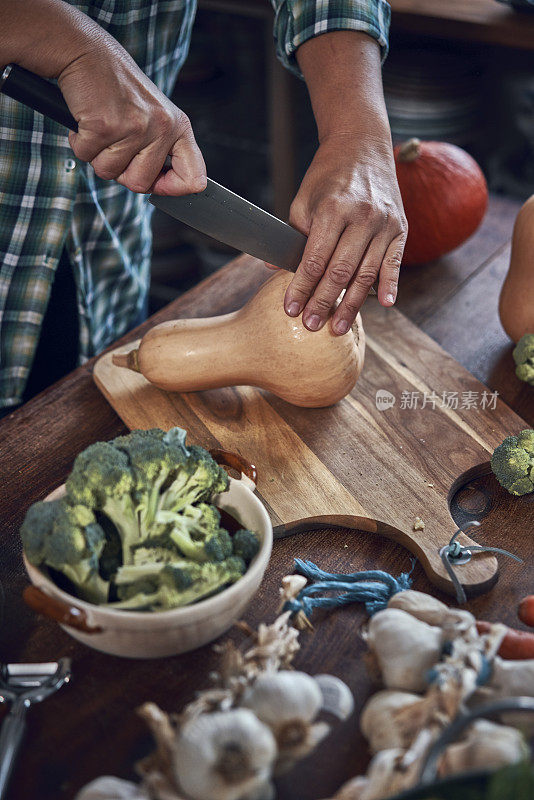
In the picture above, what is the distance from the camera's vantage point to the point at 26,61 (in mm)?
946

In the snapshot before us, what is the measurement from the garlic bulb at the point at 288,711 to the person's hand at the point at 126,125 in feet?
2.44

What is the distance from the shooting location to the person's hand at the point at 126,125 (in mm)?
940

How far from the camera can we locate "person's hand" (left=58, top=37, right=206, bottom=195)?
0.94 meters

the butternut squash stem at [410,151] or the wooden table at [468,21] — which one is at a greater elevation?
the wooden table at [468,21]

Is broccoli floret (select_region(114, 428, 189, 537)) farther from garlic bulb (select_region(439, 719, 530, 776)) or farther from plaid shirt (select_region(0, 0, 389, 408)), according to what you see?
plaid shirt (select_region(0, 0, 389, 408))

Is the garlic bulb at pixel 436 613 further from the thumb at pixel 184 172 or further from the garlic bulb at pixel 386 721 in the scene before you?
the thumb at pixel 184 172

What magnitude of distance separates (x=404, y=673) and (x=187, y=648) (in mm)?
253

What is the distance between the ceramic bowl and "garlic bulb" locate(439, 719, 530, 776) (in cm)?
27

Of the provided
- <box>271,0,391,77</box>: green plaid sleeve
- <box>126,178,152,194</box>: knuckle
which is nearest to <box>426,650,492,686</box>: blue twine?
<box>126,178,152,194</box>: knuckle

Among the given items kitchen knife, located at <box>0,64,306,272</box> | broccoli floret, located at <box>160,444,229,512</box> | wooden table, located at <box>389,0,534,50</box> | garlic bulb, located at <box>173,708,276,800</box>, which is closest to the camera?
garlic bulb, located at <box>173,708,276,800</box>

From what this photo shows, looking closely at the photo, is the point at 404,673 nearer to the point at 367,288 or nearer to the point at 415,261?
the point at 367,288

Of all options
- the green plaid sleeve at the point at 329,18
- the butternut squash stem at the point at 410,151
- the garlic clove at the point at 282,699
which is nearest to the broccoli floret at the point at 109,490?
the garlic clove at the point at 282,699

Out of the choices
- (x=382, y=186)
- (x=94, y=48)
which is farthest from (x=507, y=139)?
(x=94, y=48)

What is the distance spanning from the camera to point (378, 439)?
1.13 metres
